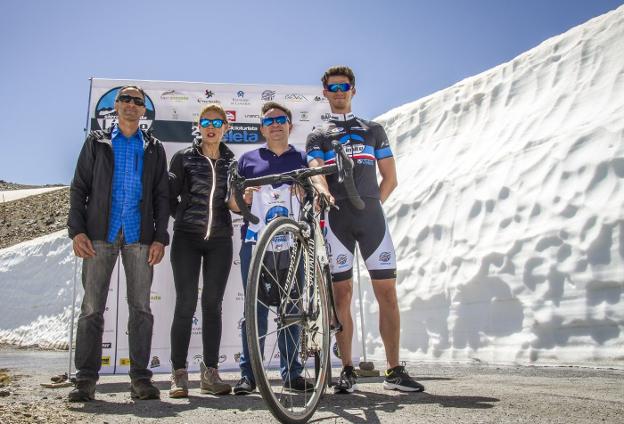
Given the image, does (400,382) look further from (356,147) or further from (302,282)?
(356,147)

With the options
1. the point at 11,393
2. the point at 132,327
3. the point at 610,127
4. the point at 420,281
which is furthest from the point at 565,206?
the point at 11,393

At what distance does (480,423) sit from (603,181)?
5047mm

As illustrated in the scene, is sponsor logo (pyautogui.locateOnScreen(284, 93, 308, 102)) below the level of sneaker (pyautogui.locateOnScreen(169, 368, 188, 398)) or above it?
above

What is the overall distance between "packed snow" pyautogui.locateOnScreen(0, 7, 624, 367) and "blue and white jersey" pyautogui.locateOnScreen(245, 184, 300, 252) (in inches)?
153

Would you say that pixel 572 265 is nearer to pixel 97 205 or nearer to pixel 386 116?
pixel 97 205

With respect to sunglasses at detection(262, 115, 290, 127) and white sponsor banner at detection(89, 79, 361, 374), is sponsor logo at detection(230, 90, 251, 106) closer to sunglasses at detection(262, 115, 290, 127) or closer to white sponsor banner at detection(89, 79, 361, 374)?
white sponsor banner at detection(89, 79, 361, 374)

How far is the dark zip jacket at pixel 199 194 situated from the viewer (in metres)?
4.09

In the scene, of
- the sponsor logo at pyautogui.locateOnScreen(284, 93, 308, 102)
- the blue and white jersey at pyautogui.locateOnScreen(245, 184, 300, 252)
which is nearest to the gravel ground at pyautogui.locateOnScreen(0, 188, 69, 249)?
the sponsor logo at pyautogui.locateOnScreen(284, 93, 308, 102)

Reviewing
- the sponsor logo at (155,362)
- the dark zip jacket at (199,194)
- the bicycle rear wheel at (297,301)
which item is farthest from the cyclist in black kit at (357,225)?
the sponsor logo at (155,362)

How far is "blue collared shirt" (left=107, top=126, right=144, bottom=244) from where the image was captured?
3803mm

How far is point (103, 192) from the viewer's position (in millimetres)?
3768

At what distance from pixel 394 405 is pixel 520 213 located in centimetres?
517

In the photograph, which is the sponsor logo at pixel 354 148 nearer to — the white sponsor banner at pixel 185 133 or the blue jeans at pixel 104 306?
the blue jeans at pixel 104 306

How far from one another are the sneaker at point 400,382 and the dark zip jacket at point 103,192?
1.93 metres
